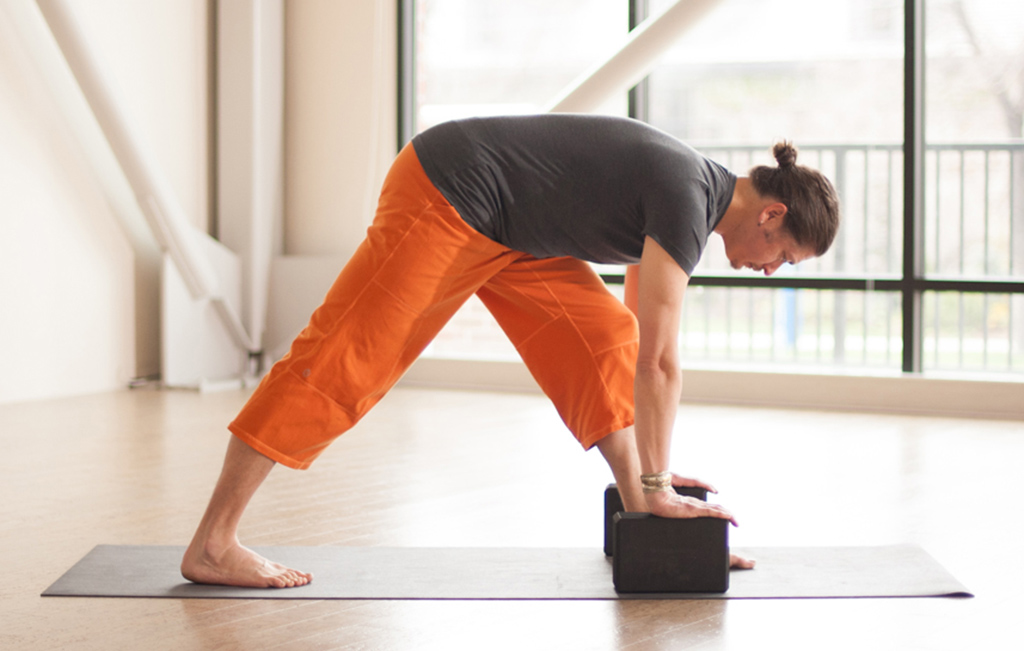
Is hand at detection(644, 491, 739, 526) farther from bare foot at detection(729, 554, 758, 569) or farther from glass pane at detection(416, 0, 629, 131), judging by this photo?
glass pane at detection(416, 0, 629, 131)

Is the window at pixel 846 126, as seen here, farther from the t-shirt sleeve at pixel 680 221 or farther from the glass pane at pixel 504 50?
the t-shirt sleeve at pixel 680 221

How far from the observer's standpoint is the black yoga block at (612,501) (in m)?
2.27

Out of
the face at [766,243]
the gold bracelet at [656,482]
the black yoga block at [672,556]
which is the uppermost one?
the face at [766,243]

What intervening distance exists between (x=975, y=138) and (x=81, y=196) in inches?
182

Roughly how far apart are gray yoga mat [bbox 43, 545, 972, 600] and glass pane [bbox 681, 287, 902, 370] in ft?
11.7

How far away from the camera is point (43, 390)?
511 centimetres

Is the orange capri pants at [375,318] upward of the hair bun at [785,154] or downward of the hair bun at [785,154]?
downward

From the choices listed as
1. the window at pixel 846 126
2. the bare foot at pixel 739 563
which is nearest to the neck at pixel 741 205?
the bare foot at pixel 739 563

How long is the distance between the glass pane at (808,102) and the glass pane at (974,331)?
1.10 feet

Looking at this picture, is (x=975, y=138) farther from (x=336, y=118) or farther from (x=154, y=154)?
(x=154, y=154)

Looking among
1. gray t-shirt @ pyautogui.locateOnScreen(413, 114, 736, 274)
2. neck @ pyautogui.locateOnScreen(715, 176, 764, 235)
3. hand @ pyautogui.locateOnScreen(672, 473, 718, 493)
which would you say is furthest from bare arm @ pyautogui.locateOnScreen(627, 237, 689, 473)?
hand @ pyautogui.locateOnScreen(672, 473, 718, 493)

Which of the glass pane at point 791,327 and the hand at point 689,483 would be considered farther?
the glass pane at point 791,327

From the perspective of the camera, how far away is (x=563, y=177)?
1.97m

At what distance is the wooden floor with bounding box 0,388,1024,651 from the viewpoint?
Answer: 1815 mm
